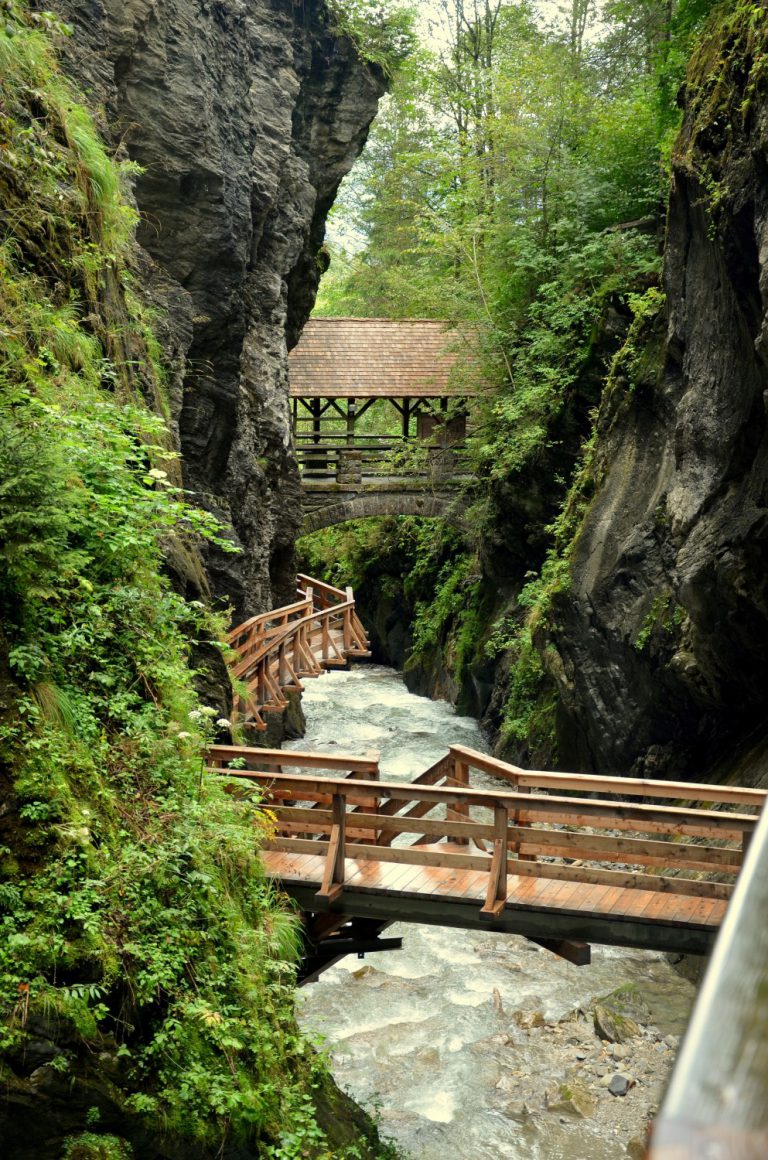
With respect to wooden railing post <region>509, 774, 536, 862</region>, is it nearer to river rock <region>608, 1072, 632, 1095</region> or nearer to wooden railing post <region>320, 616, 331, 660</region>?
river rock <region>608, 1072, 632, 1095</region>

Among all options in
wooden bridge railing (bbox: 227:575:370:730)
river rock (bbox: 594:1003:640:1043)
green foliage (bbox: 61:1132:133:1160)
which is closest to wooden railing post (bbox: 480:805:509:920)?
green foliage (bbox: 61:1132:133:1160)

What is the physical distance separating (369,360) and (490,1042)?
1891cm

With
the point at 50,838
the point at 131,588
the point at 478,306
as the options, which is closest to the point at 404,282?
the point at 478,306

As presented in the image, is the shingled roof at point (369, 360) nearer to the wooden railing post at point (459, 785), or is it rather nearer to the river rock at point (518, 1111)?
the wooden railing post at point (459, 785)

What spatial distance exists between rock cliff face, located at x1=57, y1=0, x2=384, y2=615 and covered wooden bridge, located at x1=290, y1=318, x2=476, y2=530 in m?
3.84

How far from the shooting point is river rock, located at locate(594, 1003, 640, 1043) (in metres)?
8.92

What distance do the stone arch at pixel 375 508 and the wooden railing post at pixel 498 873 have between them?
17597 mm

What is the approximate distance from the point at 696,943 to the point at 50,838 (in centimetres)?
408

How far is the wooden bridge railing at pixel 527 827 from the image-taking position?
6191mm

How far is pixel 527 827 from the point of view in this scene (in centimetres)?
655

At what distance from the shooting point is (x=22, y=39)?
782 cm

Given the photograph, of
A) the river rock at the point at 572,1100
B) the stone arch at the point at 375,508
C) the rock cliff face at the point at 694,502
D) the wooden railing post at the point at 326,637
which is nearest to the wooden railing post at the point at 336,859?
the river rock at the point at 572,1100

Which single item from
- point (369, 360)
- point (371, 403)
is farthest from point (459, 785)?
point (369, 360)

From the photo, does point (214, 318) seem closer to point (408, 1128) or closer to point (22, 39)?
point (22, 39)
